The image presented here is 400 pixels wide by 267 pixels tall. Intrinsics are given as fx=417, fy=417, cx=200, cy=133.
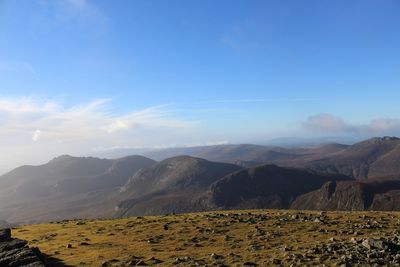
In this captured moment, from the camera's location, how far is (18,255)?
32.8 metres

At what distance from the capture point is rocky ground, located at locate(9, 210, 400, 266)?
31.1 m

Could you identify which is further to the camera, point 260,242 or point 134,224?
point 134,224

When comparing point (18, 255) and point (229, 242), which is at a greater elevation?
point (18, 255)

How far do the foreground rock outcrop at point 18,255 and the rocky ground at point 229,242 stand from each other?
3.75 metres

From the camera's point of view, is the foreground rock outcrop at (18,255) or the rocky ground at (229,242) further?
Answer: the foreground rock outcrop at (18,255)

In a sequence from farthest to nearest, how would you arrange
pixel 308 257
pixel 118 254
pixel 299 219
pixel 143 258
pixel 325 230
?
1. pixel 299 219
2. pixel 325 230
3. pixel 118 254
4. pixel 143 258
5. pixel 308 257

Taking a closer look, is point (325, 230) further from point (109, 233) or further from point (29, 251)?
point (29, 251)

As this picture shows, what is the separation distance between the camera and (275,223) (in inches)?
1997

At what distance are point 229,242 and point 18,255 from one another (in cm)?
1914

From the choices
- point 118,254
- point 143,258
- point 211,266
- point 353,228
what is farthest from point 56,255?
point 353,228

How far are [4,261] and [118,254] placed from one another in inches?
393

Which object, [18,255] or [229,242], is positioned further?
[229,242]

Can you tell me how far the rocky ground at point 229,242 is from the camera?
102 feet

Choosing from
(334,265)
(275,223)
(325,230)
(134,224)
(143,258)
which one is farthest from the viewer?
(134,224)
